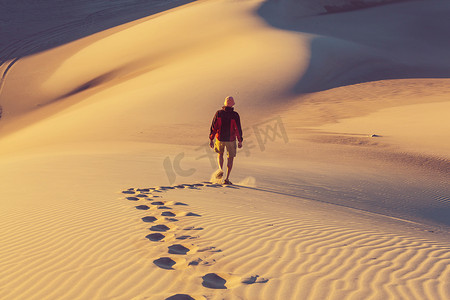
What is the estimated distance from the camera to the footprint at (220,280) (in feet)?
12.8

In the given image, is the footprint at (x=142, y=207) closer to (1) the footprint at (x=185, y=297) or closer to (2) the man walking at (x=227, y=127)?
(2) the man walking at (x=227, y=127)

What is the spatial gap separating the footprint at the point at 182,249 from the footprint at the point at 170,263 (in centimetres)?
22

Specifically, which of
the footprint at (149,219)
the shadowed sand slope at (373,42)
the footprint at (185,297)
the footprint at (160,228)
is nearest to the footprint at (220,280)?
the footprint at (185,297)

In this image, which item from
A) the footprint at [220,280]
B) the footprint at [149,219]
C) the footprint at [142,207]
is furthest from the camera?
the footprint at [142,207]

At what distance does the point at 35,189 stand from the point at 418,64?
2490 centimetres

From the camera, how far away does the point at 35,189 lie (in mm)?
8031

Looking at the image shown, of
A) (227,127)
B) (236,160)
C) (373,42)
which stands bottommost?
(236,160)

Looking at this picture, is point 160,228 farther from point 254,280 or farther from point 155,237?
point 254,280

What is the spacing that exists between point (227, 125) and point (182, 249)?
14.7 ft

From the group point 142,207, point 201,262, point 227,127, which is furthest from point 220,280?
point 227,127

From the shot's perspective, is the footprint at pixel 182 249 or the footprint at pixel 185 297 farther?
the footprint at pixel 182 249

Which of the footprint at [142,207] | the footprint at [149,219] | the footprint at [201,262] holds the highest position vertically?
the footprint at [142,207]

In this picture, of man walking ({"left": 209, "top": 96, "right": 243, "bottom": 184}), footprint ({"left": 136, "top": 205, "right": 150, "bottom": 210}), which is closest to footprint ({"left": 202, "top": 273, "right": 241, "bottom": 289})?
footprint ({"left": 136, "top": 205, "right": 150, "bottom": 210})

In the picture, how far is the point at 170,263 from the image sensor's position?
14.4 feet
